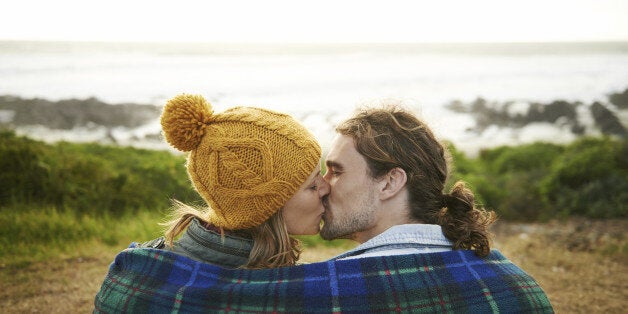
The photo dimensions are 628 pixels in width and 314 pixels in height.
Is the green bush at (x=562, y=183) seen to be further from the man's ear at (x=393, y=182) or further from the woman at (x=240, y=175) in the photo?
the woman at (x=240, y=175)

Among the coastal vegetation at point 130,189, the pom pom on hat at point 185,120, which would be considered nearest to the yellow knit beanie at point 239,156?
the pom pom on hat at point 185,120

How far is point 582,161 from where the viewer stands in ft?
30.6

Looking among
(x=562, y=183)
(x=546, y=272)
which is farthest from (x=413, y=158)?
(x=562, y=183)

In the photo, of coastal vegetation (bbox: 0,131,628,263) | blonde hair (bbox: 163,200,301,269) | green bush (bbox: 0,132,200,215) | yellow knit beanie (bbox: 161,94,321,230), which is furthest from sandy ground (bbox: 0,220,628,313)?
yellow knit beanie (bbox: 161,94,321,230)

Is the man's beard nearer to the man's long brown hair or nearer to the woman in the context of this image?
the man's long brown hair

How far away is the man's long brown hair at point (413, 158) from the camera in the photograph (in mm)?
3340

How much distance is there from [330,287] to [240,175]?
2.54 ft

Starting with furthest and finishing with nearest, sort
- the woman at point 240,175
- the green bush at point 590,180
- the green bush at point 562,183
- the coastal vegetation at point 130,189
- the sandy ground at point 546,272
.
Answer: the green bush at point 562,183 → the green bush at point 590,180 → the coastal vegetation at point 130,189 → the sandy ground at point 546,272 → the woman at point 240,175

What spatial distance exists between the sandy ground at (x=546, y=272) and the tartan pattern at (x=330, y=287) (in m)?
2.43

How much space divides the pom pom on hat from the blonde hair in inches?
17.3

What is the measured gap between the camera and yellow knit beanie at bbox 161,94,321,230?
2854 millimetres

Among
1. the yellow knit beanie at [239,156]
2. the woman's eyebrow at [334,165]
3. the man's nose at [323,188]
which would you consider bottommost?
Result: the man's nose at [323,188]

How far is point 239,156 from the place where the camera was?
284 cm

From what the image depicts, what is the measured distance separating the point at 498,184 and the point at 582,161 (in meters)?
1.44
